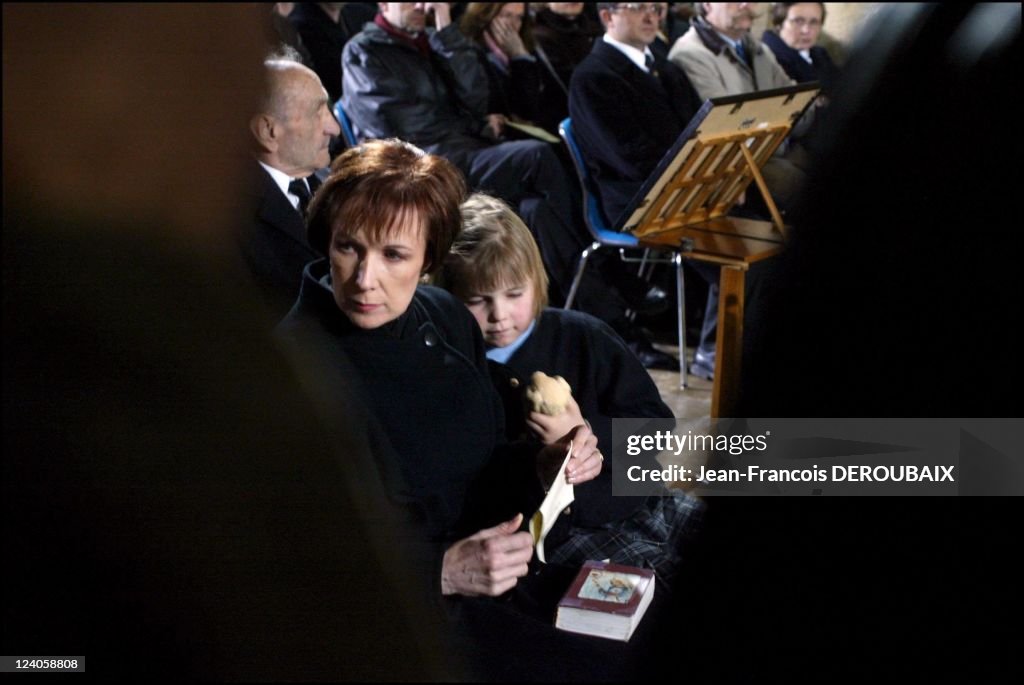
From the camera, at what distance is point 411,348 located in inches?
50.8

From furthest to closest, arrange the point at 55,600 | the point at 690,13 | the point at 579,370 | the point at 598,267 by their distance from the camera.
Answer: the point at 690,13 < the point at 598,267 < the point at 579,370 < the point at 55,600

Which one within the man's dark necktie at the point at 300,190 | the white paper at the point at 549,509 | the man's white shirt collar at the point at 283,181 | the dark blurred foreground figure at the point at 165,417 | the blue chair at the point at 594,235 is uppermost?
the dark blurred foreground figure at the point at 165,417

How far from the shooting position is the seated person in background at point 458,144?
11.6ft

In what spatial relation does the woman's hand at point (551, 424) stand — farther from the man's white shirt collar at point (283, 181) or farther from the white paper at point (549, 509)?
the man's white shirt collar at point (283, 181)

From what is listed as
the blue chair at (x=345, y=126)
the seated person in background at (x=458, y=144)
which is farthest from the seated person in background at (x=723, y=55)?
the blue chair at (x=345, y=126)

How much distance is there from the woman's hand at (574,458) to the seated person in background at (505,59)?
3.18 m

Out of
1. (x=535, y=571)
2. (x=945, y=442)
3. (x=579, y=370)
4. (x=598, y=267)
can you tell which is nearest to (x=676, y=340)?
(x=598, y=267)

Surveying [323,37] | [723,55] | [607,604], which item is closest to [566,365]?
[607,604]

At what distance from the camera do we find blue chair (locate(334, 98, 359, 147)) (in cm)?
345

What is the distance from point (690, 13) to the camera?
6.11 meters

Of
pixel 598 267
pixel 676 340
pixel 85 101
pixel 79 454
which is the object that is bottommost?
pixel 676 340

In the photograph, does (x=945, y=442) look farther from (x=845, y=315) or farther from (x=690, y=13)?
(x=690, y=13)

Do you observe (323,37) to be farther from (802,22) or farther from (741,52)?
(802,22)

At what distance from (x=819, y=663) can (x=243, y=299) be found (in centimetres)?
27
